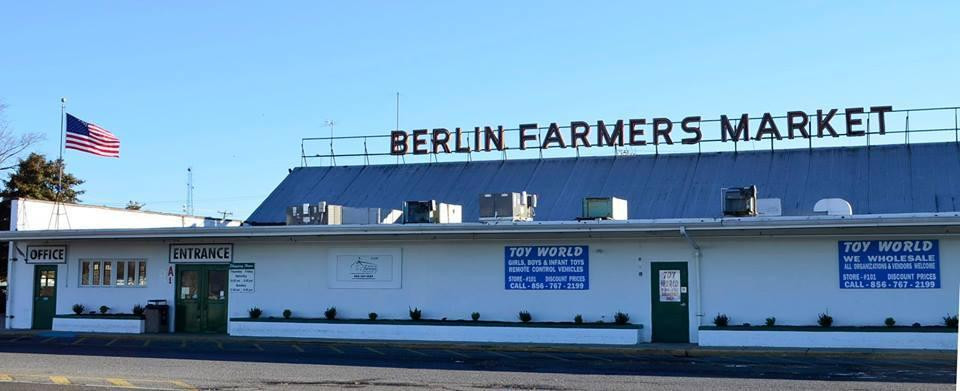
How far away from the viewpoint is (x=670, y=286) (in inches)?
920

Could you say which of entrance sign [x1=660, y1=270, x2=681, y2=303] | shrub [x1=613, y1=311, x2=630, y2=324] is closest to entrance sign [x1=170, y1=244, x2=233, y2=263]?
shrub [x1=613, y1=311, x2=630, y2=324]

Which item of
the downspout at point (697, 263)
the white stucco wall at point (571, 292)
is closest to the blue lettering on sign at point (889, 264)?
the white stucco wall at point (571, 292)

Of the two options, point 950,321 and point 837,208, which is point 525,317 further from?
point 950,321

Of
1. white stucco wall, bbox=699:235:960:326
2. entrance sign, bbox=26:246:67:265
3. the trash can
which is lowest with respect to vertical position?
the trash can

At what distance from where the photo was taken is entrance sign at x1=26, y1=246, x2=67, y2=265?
2808 centimetres

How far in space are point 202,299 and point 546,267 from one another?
31.1 ft

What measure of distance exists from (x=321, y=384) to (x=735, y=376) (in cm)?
645

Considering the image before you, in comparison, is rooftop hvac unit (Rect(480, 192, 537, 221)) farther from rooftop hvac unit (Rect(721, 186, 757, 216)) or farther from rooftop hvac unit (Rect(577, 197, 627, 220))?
rooftop hvac unit (Rect(721, 186, 757, 216))

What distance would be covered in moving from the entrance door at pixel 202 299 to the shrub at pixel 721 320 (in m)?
12.7

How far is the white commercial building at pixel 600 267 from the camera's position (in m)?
21.8

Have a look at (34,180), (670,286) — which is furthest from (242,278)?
(34,180)

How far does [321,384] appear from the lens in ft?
48.2

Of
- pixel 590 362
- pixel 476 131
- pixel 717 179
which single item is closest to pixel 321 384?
pixel 590 362

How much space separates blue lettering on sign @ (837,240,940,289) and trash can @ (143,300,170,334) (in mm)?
17115
